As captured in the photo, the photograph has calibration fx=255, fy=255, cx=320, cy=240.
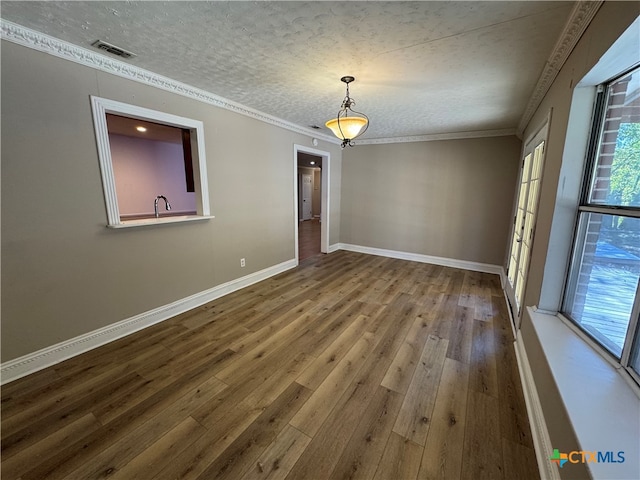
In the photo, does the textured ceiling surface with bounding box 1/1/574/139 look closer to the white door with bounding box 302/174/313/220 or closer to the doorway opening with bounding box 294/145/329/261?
the doorway opening with bounding box 294/145/329/261

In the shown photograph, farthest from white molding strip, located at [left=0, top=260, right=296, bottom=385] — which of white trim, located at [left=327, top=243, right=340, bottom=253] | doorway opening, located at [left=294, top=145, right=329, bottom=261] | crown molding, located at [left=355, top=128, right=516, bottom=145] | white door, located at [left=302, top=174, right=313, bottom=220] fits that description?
white door, located at [left=302, top=174, right=313, bottom=220]

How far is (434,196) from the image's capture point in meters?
4.97

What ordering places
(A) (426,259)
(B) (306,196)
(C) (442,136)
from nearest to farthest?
(C) (442,136), (A) (426,259), (B) (306,196)

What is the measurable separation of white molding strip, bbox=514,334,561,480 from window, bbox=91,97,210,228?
3.40 meters

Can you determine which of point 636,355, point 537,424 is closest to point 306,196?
point 537,424

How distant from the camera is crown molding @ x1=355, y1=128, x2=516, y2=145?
168 inches

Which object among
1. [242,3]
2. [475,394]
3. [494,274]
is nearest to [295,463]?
[475,394]

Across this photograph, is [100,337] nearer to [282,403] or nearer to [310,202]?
[282,403]

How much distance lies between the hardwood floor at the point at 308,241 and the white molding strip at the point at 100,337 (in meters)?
2.25

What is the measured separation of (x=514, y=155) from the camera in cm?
420

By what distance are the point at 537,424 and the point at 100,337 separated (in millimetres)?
3453

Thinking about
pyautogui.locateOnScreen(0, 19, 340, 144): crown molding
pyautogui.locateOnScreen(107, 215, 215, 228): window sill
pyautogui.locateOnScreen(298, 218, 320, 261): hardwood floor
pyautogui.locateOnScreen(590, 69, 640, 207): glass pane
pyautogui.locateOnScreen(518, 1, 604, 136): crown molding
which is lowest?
pyautogui.locateOnScreen(298, 218, 320, 261): hardwood floor

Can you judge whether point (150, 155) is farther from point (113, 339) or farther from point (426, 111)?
point (426, 111)

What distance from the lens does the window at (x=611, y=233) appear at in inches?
46.9
